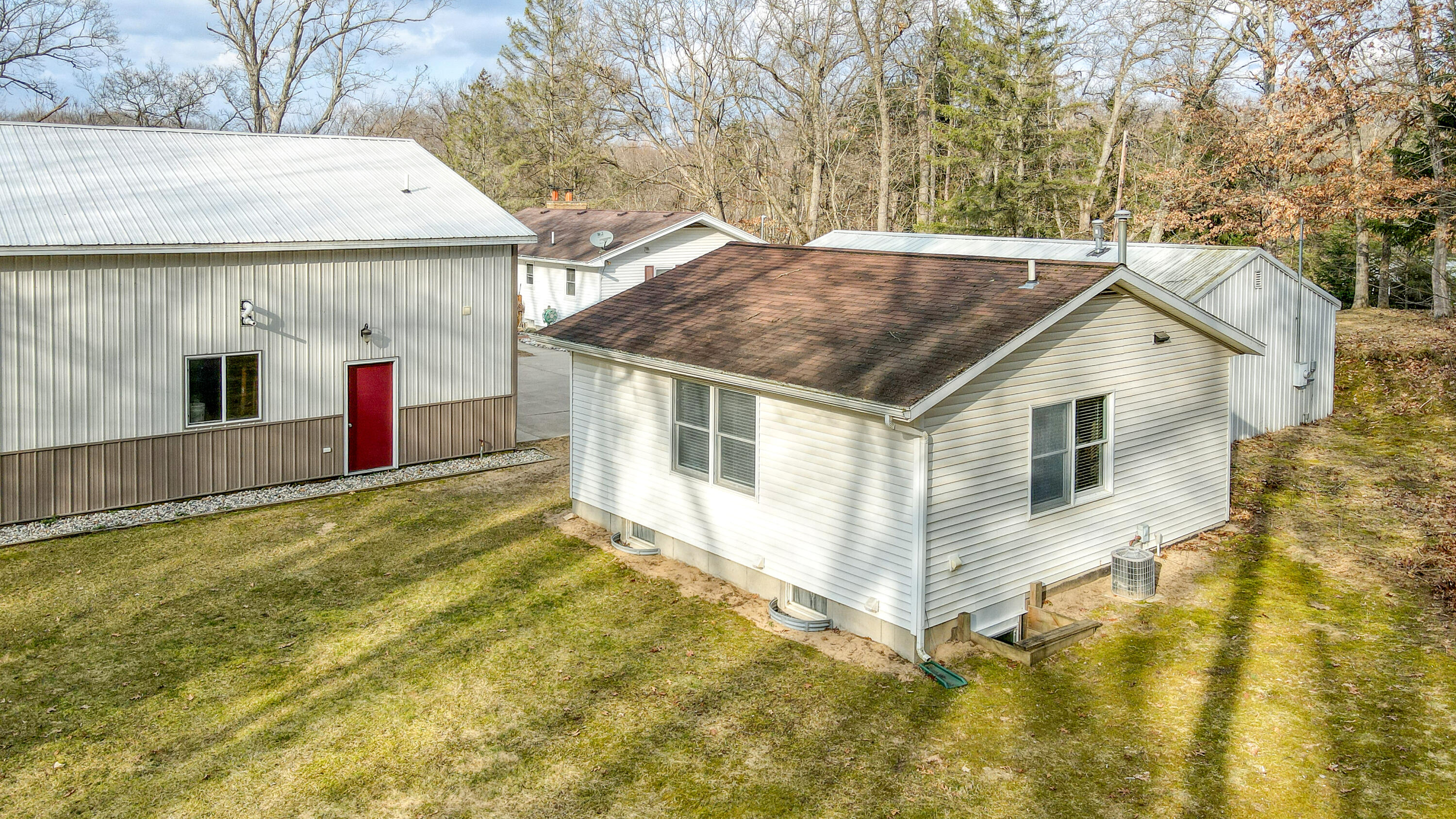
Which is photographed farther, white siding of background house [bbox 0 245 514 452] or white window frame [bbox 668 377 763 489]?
white siding of background house [bbox 0 245 514 452]

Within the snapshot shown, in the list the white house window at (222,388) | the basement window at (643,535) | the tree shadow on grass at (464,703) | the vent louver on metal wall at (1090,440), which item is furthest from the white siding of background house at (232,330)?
the vent louver on metal wall at (1090,440)

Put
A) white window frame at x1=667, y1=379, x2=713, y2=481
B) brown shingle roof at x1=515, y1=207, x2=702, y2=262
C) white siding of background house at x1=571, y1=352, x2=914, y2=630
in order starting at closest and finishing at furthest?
1. white siding of background house at x1=571, y1=352, x2=914, y2=630
2. white window frame at x1=667, y1=379, x2=713, y2=481
3. brown shingle roof at x1=515, y1=207, x2=702, y2=262

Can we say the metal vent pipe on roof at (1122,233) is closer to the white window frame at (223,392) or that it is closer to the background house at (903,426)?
the background house at (903,426)

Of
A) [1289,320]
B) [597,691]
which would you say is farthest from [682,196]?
[597,691]

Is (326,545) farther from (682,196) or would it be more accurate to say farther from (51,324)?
(682,196)

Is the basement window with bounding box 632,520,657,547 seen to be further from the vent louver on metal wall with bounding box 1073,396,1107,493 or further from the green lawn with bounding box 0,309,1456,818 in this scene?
the vent louver on metal wall with bounding box 1073,396,1107,493

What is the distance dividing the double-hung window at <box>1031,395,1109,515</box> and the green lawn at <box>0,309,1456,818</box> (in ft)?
4.39

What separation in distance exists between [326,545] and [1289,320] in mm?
16967

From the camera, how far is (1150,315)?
38.9ft

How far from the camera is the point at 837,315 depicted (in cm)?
1154

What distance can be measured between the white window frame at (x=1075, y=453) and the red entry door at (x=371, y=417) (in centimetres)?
1041

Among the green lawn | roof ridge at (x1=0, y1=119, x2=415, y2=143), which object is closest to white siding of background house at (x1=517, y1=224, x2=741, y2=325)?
roof ridge at (x1=0, y1=119, x2=415, y2=143)

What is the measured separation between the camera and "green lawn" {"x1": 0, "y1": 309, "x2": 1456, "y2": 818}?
7684 mm

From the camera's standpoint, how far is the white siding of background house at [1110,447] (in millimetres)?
9852
